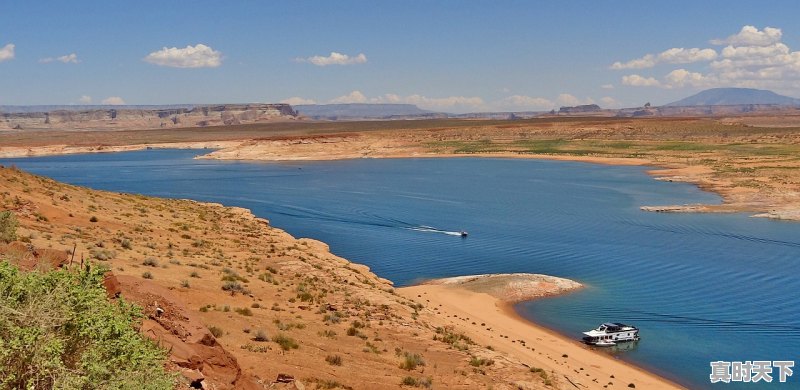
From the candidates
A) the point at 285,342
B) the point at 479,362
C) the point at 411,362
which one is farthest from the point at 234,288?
the point at 479,362

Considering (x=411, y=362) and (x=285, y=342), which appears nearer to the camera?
(x=285, y=342)

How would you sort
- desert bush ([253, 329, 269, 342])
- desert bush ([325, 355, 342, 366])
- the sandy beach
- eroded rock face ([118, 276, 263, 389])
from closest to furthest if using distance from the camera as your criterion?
A: eroded rock face ([118, 276, 263, 389])
desert bush ([325, 355, 342, 366])
desert bush ([253, 329, 269, 342])
the sandy beach

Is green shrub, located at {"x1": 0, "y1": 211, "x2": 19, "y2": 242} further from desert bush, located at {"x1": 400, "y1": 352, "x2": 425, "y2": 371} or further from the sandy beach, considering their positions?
the sandy beach

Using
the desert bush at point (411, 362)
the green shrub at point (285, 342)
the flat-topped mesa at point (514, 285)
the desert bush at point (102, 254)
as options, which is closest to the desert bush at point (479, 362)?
the desert bush at point (411, 362)

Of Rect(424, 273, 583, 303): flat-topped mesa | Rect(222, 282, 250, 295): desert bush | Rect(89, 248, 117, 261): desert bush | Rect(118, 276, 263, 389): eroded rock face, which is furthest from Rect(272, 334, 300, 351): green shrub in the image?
Rect(424, 273, 583, 303): flat-topped mesa

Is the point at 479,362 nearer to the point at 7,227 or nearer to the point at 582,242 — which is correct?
the point at 7,227
